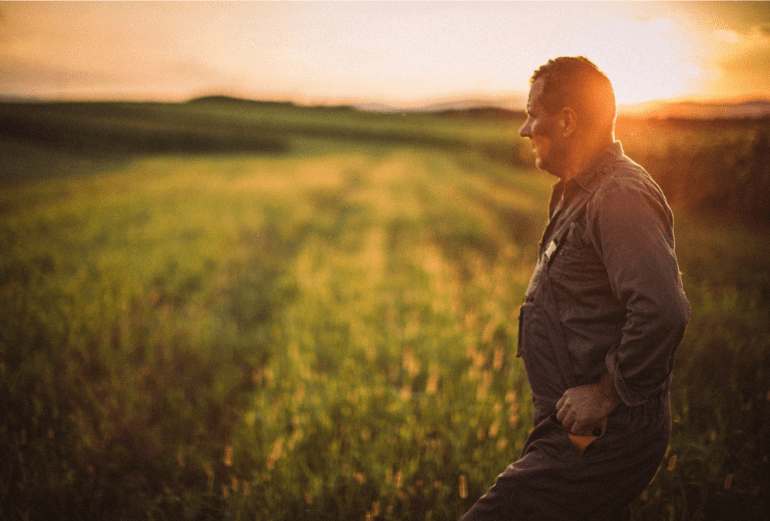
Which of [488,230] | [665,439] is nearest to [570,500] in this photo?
[665,439]

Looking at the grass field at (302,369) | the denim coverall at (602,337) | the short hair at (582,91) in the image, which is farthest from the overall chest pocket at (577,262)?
the grass field at (302,369)

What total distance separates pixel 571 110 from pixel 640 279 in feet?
2.26

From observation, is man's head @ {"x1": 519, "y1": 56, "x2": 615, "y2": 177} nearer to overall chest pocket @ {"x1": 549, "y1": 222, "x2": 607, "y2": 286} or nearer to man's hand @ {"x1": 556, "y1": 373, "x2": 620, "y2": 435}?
overall chest pocket @ {"x1": 549, "y1": 222, "x2": 607, "y2": 286}

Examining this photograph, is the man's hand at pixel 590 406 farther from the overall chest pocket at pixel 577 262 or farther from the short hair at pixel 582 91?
the short hair at pixel 582 91

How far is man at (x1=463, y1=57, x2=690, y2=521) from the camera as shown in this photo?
1.12 m

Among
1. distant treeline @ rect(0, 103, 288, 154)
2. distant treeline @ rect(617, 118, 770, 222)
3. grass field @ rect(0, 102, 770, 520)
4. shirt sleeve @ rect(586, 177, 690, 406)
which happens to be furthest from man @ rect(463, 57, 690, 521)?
distant treeline @ rect(0, 103, 288, 154)

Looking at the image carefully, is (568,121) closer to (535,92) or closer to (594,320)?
(535,92)

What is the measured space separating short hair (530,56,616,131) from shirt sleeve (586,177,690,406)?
325 millimetres

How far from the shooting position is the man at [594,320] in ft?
3.67

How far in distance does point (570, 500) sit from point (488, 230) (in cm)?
756

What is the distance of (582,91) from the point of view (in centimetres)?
133

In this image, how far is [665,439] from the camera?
1.40 meters

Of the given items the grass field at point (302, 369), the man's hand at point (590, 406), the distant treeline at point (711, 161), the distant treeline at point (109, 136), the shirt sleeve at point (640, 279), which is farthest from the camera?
the distant treeline at point (109, 136)

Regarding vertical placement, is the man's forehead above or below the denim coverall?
above
